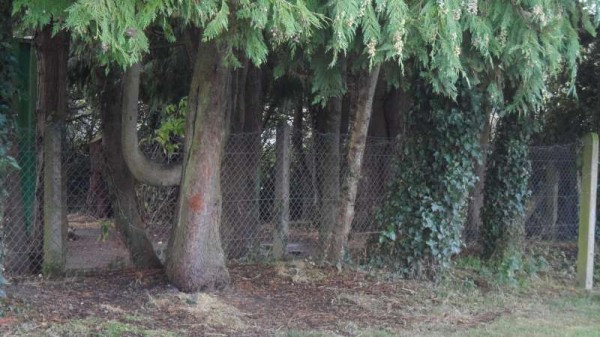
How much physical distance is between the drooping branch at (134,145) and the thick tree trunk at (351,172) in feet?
7.12

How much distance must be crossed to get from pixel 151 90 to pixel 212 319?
21.9 ft

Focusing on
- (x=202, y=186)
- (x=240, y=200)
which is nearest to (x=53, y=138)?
(x=202, y=186)

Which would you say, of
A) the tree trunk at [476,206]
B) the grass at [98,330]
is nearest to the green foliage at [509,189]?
the tree trunk at [476,206]

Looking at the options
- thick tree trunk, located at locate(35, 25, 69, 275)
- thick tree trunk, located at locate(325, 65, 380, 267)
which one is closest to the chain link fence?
thick tree trunk, located at locate(325, 65, 380, 267)

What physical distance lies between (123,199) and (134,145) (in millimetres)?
992

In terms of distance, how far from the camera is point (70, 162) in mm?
8203

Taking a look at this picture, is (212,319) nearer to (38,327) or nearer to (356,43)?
(38,327)

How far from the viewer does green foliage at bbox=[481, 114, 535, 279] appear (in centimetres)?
966

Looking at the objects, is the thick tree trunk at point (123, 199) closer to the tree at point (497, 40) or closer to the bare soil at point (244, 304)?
the bare soil at point (244, 304)

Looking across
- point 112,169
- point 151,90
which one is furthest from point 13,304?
point 151,90

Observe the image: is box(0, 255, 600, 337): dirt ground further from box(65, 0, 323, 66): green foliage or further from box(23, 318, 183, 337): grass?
box(65, 0, 323, 66): green foliage

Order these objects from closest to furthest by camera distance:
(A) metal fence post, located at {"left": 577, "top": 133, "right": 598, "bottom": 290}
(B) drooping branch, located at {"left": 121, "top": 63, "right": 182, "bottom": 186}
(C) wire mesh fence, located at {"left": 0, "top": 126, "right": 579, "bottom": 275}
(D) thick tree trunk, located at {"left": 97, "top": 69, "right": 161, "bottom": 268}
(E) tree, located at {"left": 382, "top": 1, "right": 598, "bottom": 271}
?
(E) tree, located at {"left": 382, "top": 1, "right": 598, "bottom": 271} → (B) drooping branch, located at {"left": 121, "top": 63, "right": 182, "bottom": 186} → (C) wire mesh fence, located at {"left": 0, "top": 126, "right": 579, "bottom": 275} → (D) thick tree trunk, located at {"left": 97, "top": 69, "right": 161, "bottom": 268} → (A) metal fence post, located at {"left": 577, "top": 133, "right": 598, "bottom": 290}

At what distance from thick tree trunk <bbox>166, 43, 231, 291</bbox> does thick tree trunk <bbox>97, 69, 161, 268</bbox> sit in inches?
42.3

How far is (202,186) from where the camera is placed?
7.06m
